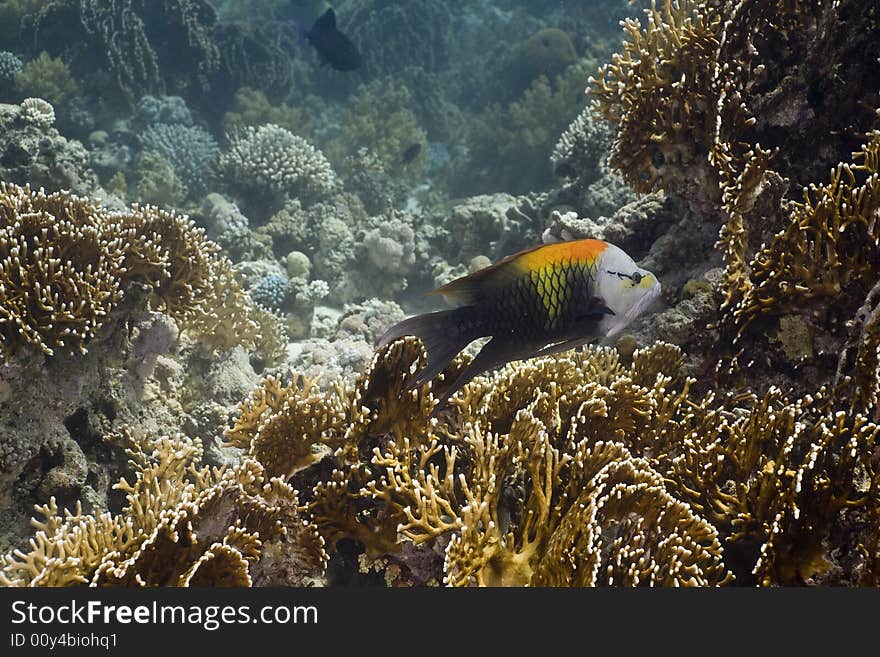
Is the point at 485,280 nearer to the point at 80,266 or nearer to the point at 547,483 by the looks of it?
the point at 547,483

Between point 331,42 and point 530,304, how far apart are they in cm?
1081

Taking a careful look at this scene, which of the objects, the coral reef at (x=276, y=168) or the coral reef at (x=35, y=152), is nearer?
the coral reef at (x=35, y=152)

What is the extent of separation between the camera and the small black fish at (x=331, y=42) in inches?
434

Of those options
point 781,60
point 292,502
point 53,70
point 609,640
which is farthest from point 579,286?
point 53,70

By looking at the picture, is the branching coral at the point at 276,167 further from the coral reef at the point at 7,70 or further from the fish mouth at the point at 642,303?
the fish mouth at the point at 642,303

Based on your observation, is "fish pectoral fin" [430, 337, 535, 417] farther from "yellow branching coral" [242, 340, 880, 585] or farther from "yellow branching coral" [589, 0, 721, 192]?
"yellow branching coral" [589, 0, 721, 192]

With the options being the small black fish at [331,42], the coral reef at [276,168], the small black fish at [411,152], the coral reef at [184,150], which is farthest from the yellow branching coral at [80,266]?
the small black fish at [411,152]

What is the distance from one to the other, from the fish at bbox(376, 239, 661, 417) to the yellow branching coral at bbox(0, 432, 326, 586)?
1.09 metres

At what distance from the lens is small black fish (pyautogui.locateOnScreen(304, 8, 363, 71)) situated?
1102 centimetres

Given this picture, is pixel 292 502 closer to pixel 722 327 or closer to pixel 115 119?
pixel 722 327

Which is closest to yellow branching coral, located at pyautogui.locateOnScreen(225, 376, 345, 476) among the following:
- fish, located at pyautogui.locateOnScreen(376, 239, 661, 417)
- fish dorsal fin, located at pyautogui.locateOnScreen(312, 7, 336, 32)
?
fish, located at pyautogui.locateOnScreen(376, 239, 661, 417)

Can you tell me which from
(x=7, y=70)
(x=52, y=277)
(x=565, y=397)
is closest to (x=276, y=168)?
(x=7, y=70)

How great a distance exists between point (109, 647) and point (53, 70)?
48.3ft

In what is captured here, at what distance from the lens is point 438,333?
2359 mm
